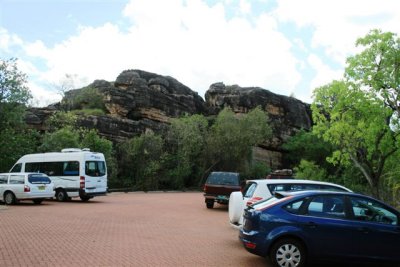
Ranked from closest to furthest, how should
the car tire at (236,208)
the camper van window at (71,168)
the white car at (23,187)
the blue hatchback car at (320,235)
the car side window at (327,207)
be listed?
the blue hatchback car at (320,235) → the car side window at (327,207) → the car tire at (236,208) → the white car at (23,187) → the camper van window at (71,168)

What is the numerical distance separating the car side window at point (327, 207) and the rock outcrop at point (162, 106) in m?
36.8

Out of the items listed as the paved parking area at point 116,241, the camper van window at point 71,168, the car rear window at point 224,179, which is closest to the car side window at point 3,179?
the camper van window at point 71,168

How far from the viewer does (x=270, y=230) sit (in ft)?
26.7

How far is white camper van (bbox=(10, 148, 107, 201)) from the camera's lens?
23.5 metres

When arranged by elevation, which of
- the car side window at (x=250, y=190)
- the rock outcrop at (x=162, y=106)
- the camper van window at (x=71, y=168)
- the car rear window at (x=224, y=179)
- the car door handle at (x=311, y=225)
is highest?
the rock outcrop at (x=162, y=106)

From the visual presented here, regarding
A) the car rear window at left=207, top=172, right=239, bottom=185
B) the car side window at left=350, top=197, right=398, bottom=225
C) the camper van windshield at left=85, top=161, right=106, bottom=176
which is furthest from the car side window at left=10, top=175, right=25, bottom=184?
the car side window at left=350, top=197, right=398, bottom=225

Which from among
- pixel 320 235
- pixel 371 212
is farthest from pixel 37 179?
pixel 371 212

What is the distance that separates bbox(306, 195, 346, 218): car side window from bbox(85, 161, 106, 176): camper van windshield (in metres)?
17.3

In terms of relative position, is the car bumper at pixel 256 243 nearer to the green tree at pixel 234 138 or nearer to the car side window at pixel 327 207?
the car side window at pixel 327 207

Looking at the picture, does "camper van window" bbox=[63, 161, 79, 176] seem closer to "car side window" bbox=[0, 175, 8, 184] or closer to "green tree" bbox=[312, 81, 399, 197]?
"car side window" bbox=[0, 175, 8, 184]

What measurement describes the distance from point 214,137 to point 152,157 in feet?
26.1

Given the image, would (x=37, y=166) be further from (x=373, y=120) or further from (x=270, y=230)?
(x=270, y=230)

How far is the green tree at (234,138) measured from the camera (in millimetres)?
47312

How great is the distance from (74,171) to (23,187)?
3316 millimetres
